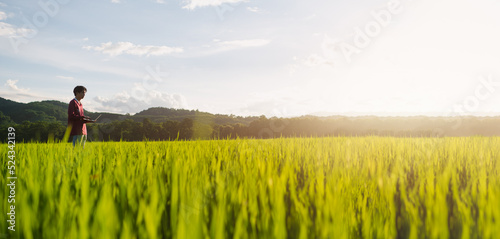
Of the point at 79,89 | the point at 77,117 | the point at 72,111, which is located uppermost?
the point at 79,89

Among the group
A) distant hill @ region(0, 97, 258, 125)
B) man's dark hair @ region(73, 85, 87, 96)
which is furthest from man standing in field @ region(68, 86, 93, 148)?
distant hill @ region(0, 97, 258, 125)

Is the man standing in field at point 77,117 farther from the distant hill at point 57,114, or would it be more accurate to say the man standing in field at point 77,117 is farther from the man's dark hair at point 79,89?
the distant hill at point 57,114

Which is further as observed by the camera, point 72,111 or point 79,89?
point 79,89

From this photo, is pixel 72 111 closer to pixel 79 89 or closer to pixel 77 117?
pixel 77 117

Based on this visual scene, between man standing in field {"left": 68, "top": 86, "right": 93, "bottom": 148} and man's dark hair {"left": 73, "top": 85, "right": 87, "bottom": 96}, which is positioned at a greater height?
man's dark hair {"left": 73, "top": 85, "right": 87, "bottom": 96}

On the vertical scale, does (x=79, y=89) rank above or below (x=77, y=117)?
above

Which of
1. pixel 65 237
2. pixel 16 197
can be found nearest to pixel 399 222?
pixel 65 237

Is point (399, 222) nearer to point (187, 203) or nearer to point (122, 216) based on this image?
point (187, 203)

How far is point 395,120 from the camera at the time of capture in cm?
4134

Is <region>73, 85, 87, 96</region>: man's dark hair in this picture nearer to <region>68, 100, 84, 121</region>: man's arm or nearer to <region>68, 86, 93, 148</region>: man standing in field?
<region>68, 86, 93, 148</region>: man standing in field

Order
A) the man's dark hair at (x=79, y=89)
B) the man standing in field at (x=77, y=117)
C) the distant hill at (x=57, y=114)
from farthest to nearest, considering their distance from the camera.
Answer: the distant hill at (x=57, y=114)
the man's dark hair at (x=79, y=89)
the man standing in field at (x=77, y=117)

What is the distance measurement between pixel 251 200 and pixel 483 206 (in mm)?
1164

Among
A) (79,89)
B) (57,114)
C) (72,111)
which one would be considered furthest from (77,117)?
(57,114)

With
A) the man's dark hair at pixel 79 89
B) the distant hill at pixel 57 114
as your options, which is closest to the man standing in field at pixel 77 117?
the man's dark hair at pixel 79 89
